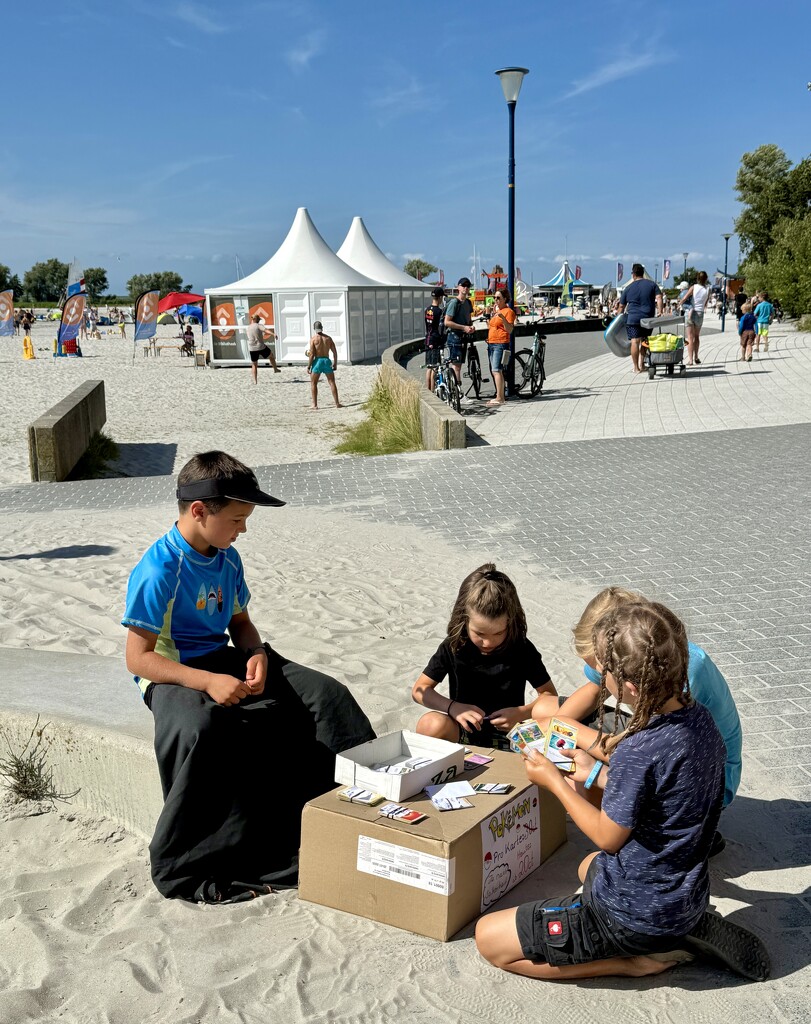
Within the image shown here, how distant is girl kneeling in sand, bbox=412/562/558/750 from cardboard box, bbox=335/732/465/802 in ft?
1.10

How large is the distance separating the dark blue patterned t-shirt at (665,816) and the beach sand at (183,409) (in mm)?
12206

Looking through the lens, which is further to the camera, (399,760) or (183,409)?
(183,409)

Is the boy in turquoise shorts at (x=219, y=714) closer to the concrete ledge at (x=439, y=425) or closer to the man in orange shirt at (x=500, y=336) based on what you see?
the concrete ledge at (x=439, y=425)

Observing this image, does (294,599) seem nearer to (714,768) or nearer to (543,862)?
(543,862)

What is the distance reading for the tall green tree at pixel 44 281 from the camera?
133 meters

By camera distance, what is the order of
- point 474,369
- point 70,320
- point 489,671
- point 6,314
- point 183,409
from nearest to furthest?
point 489,671
point 474,369
point 183,409
point 70,320
point 6,314

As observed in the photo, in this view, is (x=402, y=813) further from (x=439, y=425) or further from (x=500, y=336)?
(x=500, y=336)

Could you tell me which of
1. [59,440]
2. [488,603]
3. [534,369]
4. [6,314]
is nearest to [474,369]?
[534,369]

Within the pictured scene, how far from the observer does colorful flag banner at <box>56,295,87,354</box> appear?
33219 mm

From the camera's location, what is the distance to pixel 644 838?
2.80 meters

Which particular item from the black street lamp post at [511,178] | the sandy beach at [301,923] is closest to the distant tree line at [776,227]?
the black street lamp post at [511,178]

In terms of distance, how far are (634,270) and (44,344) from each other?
36.5 metres

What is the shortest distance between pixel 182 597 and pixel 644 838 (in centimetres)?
181

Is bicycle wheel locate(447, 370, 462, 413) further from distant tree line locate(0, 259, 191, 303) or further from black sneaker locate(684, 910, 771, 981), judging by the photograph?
distant tree line locate(0, 259, 191, 303)
